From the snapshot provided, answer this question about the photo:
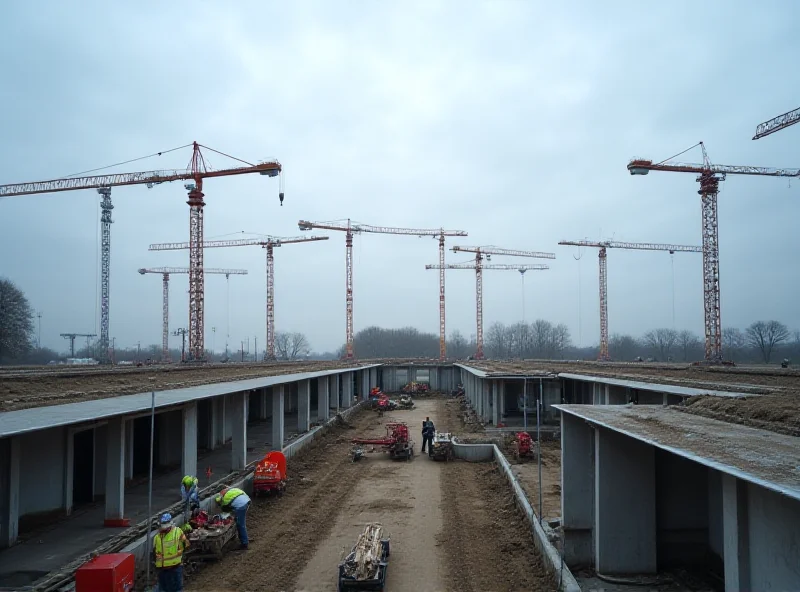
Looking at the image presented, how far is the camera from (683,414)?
10.8 m

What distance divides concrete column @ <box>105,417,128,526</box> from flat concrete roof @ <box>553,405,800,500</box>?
9416 millimetres

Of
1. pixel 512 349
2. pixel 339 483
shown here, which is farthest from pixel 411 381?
pixel 512 349

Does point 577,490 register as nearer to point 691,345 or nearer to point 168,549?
point 168,549

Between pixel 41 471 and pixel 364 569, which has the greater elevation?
pixel 41 471

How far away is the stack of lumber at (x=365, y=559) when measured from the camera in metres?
9.86

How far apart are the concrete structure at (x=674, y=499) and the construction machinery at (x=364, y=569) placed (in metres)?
3.76

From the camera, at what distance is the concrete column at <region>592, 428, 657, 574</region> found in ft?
33.0

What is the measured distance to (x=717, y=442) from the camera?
7.41 meters

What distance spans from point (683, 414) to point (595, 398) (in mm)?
12801

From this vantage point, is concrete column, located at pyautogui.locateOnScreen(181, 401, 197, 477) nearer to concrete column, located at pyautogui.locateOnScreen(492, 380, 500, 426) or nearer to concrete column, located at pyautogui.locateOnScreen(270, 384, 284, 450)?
concrete column, located at pyautogui.locateOnScreen(270, 384, 284, 450)

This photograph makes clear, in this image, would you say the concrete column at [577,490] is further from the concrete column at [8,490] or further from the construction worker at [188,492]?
the concrete column at [8,490]

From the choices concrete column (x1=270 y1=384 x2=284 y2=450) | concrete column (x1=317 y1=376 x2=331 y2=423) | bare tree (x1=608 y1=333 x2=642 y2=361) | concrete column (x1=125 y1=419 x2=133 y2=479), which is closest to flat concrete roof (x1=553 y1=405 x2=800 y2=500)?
concrete column (x1=270 y1=384 x2=284 y2=450)

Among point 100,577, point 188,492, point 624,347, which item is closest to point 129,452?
point 188,492

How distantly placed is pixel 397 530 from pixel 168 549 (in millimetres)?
6447
